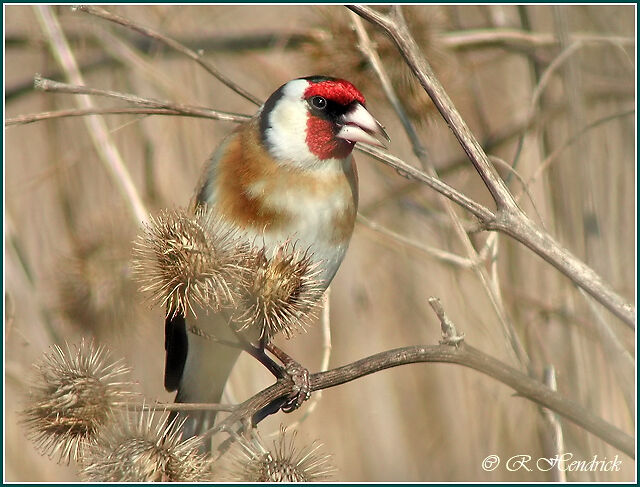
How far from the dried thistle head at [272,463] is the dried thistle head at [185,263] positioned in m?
0.32

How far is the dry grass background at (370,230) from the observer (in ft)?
8.48

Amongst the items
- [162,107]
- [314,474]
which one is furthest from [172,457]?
[162,107]

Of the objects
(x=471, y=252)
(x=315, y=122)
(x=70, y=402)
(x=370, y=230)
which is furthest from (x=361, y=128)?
(x=70, y=402)

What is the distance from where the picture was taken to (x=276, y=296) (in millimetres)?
1644

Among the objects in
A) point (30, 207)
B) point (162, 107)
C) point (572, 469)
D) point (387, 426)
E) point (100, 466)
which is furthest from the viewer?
point (387, 426)

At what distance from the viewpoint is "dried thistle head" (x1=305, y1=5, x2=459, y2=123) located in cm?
275

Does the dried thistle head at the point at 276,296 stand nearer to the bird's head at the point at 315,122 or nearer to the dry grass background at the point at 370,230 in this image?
the bird's head at the point at 315,122

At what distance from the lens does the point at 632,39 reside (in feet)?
7.64

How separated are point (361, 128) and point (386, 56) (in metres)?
0.82

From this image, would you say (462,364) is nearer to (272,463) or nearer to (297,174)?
(272,463)

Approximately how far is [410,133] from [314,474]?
3.48 feet

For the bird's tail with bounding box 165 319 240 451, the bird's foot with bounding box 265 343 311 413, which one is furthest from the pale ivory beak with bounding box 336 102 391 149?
the bird's tail with bounding box 165 319 240 451

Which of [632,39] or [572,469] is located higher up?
[632,39]

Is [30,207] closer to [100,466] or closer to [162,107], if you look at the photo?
[162,107]
